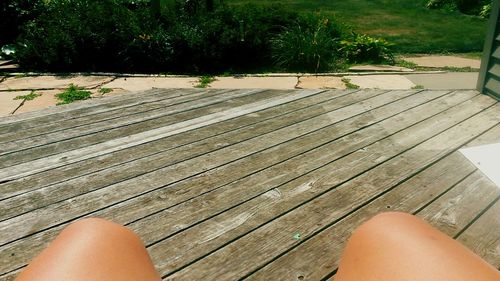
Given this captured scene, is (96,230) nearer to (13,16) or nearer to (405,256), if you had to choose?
(405,256)

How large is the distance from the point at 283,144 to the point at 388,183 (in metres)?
0.98

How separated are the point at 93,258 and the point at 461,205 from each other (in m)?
2.30

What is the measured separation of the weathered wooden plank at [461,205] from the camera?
8.15ft

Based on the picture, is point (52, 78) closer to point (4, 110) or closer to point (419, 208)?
point (4, 110)

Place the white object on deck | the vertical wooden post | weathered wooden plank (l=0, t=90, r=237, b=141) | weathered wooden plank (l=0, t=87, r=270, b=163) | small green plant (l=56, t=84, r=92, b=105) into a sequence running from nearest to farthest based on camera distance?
the white object on deck
weathered wooden plank (l=0, t=87, r=270, b=163)
weathered wooden plank (l=0, t=90, r=237, b=141)
the vertical wooden post
small green plant (l=56, t=84, r=92, b=105)

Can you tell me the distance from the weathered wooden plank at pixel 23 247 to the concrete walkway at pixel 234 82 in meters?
3.06

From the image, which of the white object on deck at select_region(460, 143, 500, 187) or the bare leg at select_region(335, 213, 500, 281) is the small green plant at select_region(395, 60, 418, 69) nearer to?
the white object on deck at select_region(460, 143, 500, 187)

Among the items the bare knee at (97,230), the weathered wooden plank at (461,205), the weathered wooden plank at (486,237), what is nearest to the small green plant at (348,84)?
the weathered wooden plank at (461,205)

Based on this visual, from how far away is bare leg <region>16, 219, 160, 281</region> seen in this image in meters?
1.07

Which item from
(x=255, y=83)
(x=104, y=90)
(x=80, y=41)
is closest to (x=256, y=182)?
(x=255, y=83)

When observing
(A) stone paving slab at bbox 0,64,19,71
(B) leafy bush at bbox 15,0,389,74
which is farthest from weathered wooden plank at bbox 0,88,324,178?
(A) stone paving slab at bbox 0,64,19,71

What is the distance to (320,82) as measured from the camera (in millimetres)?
5871

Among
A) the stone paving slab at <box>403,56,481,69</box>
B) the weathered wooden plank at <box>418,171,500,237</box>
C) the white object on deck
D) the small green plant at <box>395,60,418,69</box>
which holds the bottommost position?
the stone paving slab at <box>403,56,481,69</box>

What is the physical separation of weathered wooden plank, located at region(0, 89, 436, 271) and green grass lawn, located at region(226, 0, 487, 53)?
7889 mm
